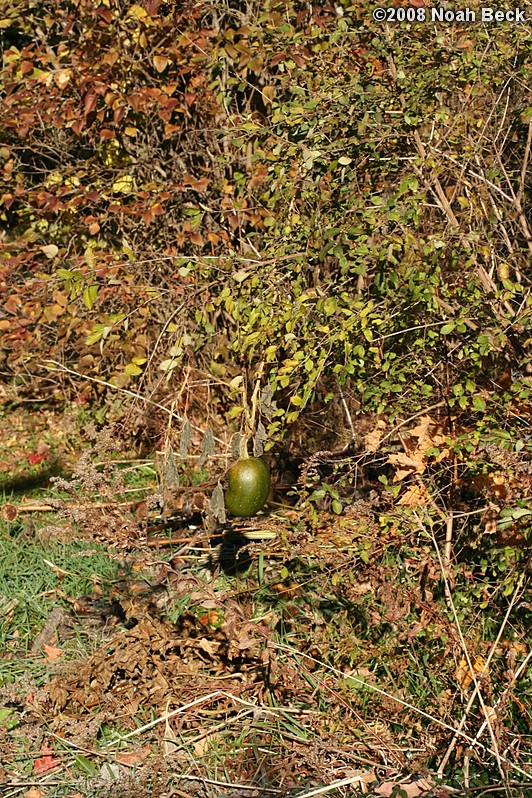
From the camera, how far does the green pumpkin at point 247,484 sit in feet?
11.3

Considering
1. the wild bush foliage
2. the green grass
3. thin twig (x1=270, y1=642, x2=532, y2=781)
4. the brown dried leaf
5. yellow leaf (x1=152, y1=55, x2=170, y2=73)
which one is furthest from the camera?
yellow leaf (x1=152, y1=55, x2=170, y2=73)

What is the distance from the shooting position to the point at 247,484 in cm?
346

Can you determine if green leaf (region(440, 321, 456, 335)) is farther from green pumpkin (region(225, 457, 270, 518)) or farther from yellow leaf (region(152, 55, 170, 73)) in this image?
yellow leaf (region(152, 55, 170, 73))

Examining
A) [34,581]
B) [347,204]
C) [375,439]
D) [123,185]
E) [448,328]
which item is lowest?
[34,581]

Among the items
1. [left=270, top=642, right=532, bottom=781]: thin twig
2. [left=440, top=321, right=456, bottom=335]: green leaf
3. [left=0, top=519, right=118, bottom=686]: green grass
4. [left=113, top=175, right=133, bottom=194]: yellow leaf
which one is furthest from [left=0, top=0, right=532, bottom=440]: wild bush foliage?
[left=0, top=519, right=118, bottom=686]: green grass

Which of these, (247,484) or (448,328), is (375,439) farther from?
(448,328)

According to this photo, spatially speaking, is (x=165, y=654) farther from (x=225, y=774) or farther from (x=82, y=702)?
(x=225, y=774)

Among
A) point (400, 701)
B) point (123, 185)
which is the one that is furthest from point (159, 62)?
point (400, 701)

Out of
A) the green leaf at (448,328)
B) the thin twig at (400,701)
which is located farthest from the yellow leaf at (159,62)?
the thin twig at (400,701)

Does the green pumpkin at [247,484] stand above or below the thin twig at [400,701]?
above

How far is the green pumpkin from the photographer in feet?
11.3

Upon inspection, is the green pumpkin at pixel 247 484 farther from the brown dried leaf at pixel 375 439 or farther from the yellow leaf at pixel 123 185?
the yellow leaf at pixel 123 185

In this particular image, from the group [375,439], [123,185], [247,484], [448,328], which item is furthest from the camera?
[123,185]

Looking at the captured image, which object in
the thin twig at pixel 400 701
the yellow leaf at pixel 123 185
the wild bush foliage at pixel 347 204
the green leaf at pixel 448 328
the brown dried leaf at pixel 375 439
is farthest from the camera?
the yellow leaf at pixel 123 185
